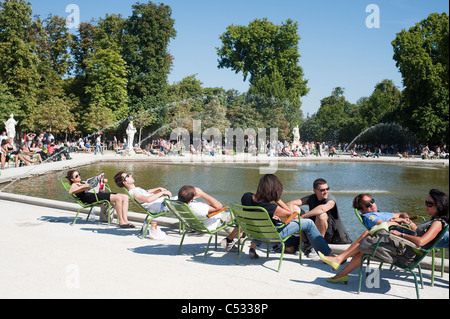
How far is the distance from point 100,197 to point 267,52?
5564 centimetres

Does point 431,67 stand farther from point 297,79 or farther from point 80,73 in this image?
point 80,73

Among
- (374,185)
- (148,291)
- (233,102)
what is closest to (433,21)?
(233,102)

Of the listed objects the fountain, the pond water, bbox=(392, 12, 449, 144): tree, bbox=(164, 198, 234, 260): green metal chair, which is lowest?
the pond water

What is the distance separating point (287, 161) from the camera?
3672 centimetres

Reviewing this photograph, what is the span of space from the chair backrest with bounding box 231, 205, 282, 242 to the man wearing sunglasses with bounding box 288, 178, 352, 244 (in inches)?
22.9

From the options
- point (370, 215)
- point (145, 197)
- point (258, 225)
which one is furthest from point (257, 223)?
point (145, 197)

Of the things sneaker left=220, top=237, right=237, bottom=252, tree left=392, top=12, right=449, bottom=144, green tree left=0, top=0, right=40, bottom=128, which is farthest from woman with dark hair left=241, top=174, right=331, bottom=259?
tree left=392, top=12, right=449, bottom=144

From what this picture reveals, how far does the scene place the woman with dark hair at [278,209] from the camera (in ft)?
18.5

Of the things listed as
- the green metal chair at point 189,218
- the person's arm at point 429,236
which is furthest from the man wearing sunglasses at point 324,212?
the person's arm at point 429,236

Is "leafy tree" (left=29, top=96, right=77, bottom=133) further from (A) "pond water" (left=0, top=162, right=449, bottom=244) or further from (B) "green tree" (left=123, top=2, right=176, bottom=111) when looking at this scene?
(A) "pond water" (left=0, top=162, right=449, bottom=244)

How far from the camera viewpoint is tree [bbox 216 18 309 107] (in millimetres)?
61562

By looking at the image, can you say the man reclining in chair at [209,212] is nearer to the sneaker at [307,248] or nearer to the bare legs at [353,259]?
the sneaker at [307,248]
